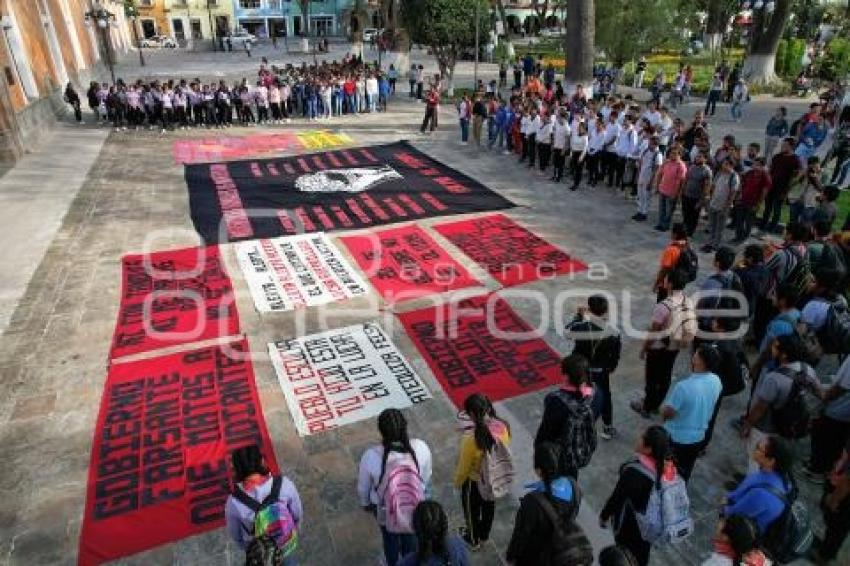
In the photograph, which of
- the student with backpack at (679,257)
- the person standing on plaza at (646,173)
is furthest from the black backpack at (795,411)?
the person standing on plaza at (646,173)

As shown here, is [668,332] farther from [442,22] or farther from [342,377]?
[442,22]

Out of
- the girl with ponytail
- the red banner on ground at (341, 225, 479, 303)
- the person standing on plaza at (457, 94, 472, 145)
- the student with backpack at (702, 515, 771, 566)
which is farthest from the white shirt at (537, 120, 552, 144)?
the student with backpack at (702, 515, 771, 566)

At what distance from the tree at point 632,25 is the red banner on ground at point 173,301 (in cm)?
1957

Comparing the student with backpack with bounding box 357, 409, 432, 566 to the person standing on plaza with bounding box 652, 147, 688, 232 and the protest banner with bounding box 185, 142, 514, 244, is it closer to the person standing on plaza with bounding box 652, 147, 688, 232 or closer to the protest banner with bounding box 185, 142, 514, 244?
the protest banner with bounding box 185, 142, 514, 244

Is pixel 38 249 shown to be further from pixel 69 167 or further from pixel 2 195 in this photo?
pixel 69 167

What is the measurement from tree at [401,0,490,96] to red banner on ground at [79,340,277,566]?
20869mm

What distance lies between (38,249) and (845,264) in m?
14.1

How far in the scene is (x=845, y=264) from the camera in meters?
7.93

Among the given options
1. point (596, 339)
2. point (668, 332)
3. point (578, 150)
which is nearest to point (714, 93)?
point (578, 150)

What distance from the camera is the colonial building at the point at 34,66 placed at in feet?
56.9

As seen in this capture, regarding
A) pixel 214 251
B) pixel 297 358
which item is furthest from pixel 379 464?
pixel 214 251

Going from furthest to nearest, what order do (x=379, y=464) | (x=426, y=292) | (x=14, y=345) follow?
(x=426, y=292) → (x=14, y=345) → (x=379, y=464)

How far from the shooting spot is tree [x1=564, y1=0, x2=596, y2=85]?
63.2ft

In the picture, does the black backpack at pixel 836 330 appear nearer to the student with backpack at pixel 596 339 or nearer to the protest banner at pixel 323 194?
the student with backpack at pixel 596 339
